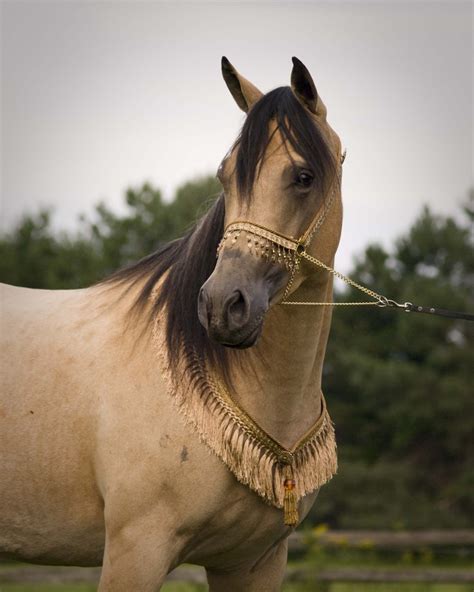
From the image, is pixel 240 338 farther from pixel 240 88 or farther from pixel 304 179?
pixel 240 88

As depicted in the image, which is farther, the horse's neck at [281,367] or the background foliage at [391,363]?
the background foliage at [391,363]

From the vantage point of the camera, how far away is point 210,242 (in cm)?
389

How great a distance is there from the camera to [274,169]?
356 centimetres

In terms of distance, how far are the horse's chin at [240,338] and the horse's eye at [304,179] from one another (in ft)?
2.02

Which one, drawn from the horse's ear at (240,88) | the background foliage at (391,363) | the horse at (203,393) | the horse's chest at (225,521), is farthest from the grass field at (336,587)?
the background foliage at (391,363)

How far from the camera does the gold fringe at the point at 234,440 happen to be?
3680 millimetres

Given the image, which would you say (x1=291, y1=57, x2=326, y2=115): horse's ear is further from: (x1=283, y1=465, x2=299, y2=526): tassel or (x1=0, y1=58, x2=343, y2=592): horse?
(x1=283, y1=465, x2=299, y2=526): tassel

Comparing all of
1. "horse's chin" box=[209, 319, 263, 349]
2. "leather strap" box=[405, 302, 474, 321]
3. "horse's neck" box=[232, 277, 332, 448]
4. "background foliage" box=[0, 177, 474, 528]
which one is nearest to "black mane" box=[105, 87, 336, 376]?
"horse's neck" box=[232, 277, 332, 448]

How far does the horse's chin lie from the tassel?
0.77 metres

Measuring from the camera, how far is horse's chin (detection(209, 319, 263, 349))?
3305 mm

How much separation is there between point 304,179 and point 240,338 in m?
0.75

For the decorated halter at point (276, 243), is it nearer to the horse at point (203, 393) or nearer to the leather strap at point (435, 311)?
the horse at point (203, 393)

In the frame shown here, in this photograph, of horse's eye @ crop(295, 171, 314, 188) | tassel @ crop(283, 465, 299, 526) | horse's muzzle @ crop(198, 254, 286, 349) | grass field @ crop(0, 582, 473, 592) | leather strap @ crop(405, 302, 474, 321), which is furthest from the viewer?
grass field @ crop(0, 582, 473, 592)

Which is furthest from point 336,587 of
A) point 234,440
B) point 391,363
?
point 391,363
